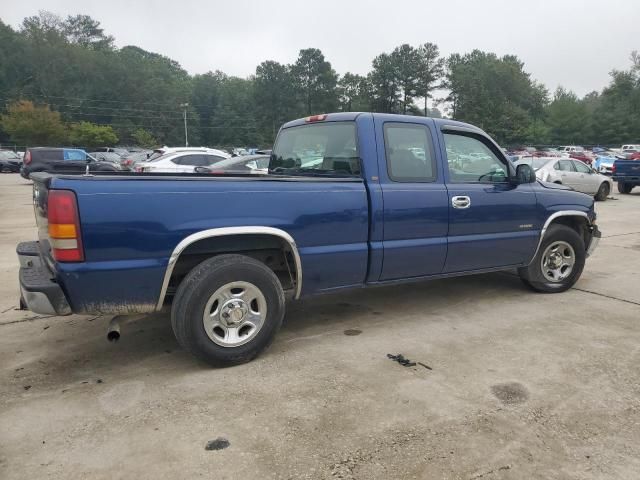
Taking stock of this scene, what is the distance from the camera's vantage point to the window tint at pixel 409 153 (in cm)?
425

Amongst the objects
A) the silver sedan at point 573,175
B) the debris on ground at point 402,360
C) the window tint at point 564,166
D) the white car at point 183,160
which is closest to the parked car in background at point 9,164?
the white car at point 183,160

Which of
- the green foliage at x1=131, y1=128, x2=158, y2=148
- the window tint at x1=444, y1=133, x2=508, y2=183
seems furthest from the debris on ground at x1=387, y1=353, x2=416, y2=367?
the green foliage at x1=131, y1=128, x2=158, y2=148

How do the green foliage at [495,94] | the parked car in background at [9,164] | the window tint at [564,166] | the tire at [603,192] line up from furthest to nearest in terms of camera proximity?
the green foliage at [495,94], the parked car in background at [9,164], the tire at [603,192], the window tint at [564,166]

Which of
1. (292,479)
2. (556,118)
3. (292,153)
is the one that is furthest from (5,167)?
(556,118)

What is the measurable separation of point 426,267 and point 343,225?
1024mm

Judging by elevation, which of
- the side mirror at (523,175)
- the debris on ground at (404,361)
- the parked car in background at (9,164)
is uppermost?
the parked car in background at (9,164)

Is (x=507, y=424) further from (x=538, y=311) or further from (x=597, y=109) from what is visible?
(x=597, y=109)

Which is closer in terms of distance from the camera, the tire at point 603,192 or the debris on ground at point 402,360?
the debris on ground at point 402,360

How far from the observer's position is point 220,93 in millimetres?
98000

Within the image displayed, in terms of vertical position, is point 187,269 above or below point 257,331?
above

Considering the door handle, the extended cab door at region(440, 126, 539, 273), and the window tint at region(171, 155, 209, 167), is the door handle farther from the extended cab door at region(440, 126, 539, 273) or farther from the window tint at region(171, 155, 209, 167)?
the window tint at region(171, 155, 209, 167)

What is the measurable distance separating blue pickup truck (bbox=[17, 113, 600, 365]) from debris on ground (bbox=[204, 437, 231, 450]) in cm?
85

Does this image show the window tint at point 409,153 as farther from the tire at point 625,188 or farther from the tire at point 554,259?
the tire at point 625,188

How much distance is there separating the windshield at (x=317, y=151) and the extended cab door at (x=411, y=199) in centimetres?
25
